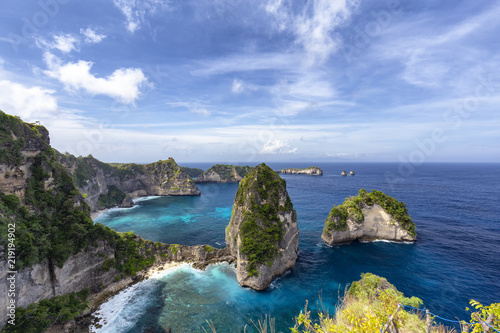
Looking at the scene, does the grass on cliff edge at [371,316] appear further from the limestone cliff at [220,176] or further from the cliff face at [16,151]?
the limestone cliff at [220,176]

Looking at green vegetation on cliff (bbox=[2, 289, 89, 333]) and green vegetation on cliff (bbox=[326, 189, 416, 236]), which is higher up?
green vegetation on cliff (bbox=[326, 189, 416, 236])

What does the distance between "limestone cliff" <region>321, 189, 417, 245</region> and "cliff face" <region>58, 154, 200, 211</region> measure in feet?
300

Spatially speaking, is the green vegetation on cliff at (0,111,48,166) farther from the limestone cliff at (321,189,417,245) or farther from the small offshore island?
the limestone cliff at (321,189,417,245)

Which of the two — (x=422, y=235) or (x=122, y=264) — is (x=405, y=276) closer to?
(x=422, y=235)

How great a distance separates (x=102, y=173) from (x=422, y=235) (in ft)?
423

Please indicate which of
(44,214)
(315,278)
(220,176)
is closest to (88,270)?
(44,214)

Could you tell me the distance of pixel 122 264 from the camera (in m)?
39.0

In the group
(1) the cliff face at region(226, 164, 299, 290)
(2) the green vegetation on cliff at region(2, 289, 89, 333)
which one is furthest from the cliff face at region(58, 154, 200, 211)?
(1) the cliff face at region(226, 164, 299, 290)

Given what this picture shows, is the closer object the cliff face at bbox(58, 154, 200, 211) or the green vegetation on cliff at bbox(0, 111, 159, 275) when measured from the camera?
the green vegetation on cliff at bbox(0, 111, 159, 275)

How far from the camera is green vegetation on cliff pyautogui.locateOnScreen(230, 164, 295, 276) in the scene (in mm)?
37750

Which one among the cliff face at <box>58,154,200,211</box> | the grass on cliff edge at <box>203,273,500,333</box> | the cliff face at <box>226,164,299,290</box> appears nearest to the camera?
the grass on cliff edge at <box>203,273,500,333</box>

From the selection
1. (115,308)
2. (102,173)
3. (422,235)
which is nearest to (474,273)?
(422,235)

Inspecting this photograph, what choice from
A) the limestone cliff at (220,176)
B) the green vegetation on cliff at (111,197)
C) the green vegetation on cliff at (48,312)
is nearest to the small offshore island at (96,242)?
the green vegetation on cliff at (48,312)

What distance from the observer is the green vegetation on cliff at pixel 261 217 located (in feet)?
124
